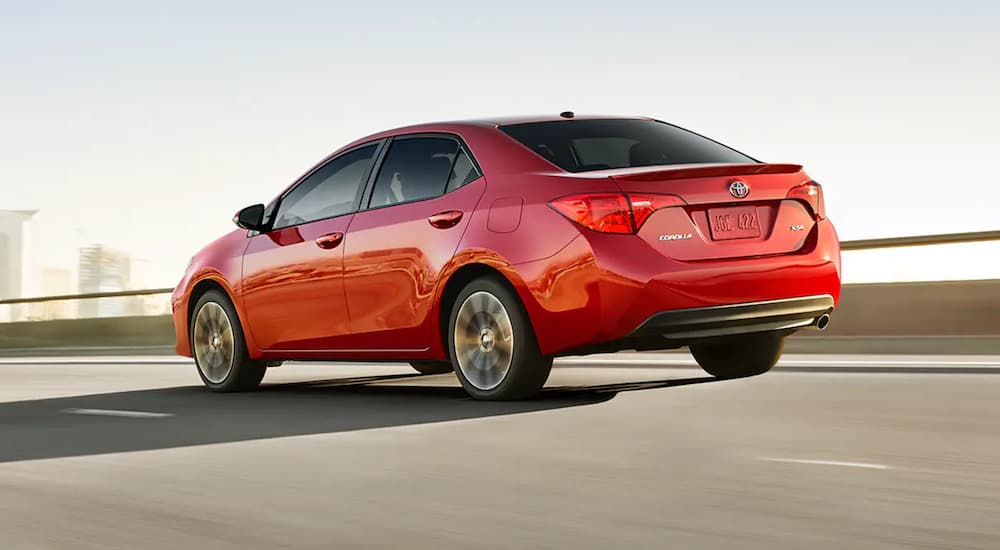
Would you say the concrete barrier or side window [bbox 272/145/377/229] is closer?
side window [bbox 272/145/377/229]

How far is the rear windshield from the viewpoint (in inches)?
368

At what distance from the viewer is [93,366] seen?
16656mm

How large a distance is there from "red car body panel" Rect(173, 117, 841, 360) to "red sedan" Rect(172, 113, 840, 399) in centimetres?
1

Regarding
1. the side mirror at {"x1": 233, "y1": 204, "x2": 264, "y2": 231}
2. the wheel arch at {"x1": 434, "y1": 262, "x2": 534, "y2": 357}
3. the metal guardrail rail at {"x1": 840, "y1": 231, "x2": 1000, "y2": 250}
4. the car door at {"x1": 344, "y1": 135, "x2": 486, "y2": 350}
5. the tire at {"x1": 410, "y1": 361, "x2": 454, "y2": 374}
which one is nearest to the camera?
the wheel arch at {"x1": 434, "y1": 262, "x2": 534, "y2": 357}

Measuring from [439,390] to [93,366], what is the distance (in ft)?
23.2

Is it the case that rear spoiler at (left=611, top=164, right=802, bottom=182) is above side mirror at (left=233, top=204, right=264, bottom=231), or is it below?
above

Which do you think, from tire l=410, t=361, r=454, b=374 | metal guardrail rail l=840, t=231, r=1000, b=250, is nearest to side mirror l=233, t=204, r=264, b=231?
tire l=410, t=361, r=454, b=374

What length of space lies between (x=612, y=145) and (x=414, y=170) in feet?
4.25

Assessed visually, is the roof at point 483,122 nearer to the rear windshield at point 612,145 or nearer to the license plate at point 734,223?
the rear windshield at point 612,145

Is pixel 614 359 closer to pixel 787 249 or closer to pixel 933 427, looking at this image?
pixel 787 249

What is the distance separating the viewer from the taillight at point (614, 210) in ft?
27.9

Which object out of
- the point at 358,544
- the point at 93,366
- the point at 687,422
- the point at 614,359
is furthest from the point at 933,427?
the point at 93,366

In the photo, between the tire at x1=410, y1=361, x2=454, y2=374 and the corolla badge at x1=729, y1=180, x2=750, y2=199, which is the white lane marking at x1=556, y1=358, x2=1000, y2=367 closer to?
the tire at x1=410, y1=361, x2=454, y2=374

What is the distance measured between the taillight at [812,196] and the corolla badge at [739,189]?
36 centimetres
